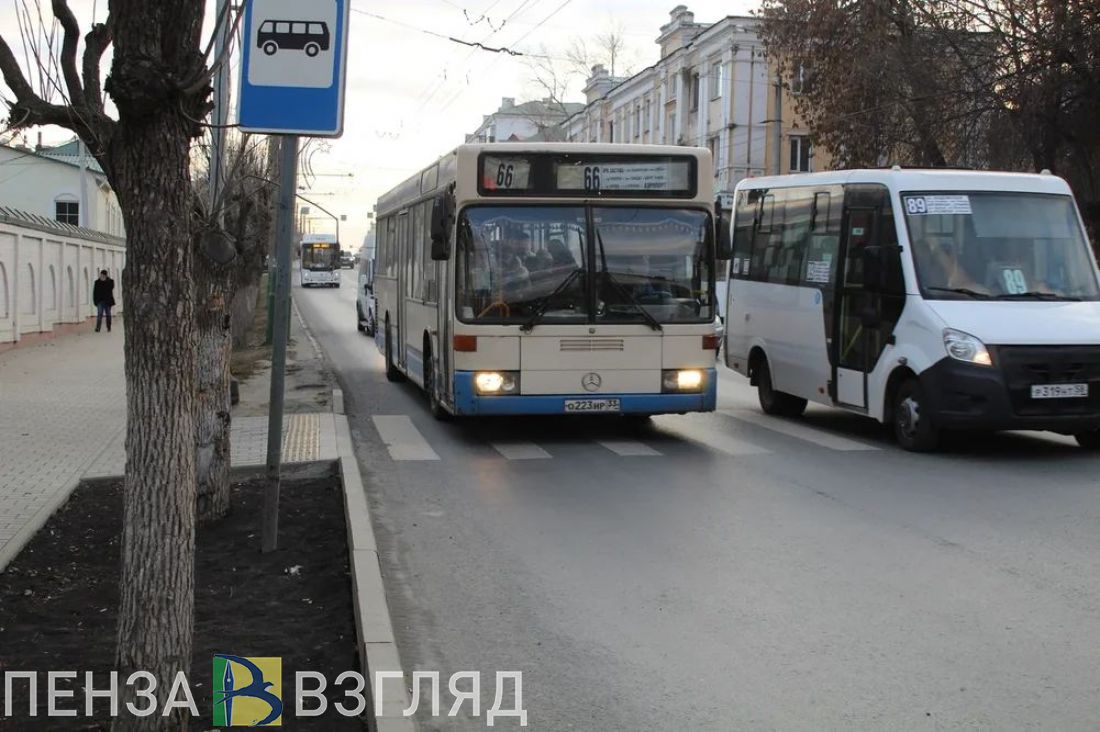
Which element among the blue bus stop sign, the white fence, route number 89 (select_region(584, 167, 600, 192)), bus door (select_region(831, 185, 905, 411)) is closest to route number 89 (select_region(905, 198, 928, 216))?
bus door (select_region(831, 185, 905, 411))

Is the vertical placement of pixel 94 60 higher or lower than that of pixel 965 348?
higher

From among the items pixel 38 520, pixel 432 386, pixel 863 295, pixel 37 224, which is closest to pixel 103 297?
pixel 37 224

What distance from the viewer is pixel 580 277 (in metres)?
12.5

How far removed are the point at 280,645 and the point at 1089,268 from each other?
9754 mm

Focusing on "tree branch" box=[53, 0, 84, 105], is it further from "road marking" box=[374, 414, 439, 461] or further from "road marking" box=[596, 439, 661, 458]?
"road marking" box=[596, 439, 661, 458]

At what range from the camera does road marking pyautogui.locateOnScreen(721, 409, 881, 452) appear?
41.8 ft

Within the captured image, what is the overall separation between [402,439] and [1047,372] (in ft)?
21.7

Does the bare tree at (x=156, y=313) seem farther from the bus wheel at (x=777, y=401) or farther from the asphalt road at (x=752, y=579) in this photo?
the bus wheel at (x=777, y=401)

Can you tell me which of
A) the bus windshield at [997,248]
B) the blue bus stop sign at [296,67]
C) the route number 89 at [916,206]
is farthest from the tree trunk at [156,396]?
the route number 89 at [916,206]

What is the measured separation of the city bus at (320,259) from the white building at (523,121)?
13053 millimetres

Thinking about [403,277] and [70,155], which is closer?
[403,277]

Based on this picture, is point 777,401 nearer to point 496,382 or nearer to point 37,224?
point 496,382

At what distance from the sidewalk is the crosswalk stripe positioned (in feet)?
12.9

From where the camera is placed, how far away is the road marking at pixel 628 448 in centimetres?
1228
